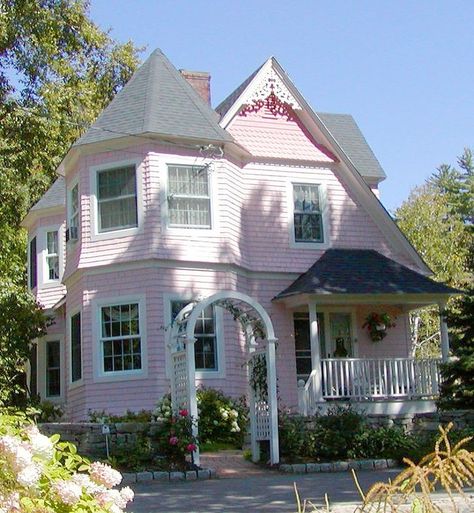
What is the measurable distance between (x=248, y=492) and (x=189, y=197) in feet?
27.9

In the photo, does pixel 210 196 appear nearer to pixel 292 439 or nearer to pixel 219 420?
pixel 219 420

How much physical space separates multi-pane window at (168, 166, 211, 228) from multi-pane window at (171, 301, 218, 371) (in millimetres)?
1750

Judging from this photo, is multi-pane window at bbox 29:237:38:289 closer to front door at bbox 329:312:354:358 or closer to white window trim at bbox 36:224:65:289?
white window trim at bbox 36:224:65:289

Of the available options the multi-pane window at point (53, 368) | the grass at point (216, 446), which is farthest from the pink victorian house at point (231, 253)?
the multi-pane window at point (53, 368)

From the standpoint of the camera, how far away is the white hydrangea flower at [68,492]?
4.27m

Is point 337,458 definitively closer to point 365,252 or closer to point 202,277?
point 202,277

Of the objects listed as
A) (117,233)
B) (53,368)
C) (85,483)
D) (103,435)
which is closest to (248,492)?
(103,435)

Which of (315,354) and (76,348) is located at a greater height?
(76,348)

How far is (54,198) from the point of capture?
2566 cm

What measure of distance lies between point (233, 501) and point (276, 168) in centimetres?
1136

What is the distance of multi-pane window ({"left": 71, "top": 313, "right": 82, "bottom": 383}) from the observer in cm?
1950

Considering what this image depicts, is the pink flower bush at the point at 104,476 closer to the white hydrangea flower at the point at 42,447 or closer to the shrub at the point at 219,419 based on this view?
the white hydrangea flower at the point at 42,447

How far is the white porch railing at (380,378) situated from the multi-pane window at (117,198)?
16.7 ft

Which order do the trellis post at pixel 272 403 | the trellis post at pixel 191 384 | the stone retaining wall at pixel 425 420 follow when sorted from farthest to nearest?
the stone retaining wall at pixel 425 420 < the trellis post at pixel 272 403 < the trellis post at pixel 191 384
